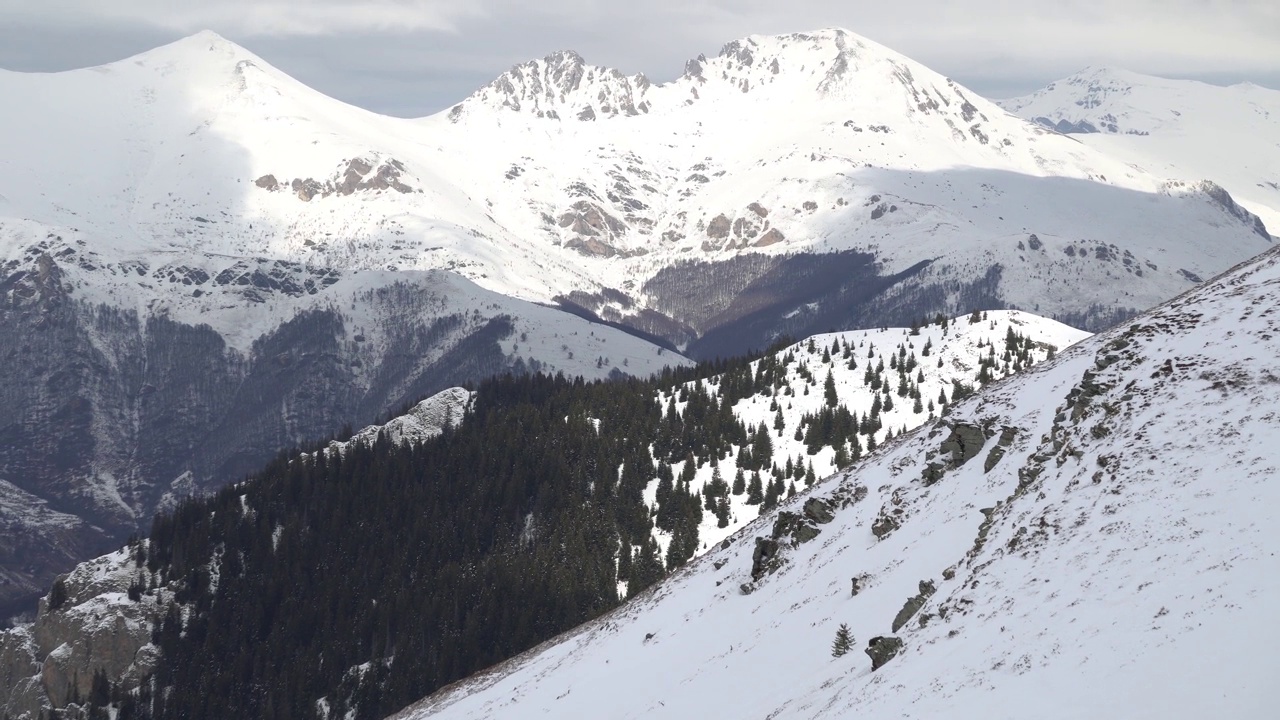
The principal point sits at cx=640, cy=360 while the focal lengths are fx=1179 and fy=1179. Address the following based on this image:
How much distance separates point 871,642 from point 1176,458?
1344 centimetres

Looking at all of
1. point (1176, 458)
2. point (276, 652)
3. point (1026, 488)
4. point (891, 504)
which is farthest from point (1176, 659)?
point (276, 652)

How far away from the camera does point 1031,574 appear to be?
42.7 metres

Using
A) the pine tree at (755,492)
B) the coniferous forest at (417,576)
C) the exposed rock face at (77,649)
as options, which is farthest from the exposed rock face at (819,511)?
the exposed rock face at (77,649)

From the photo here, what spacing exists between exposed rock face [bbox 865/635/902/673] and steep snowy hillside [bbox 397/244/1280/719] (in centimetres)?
8

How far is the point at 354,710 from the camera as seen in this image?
150 metres

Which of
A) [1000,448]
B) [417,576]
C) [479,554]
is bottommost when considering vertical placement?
[417,576]

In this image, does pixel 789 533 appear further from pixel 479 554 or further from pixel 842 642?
pixel 479 554

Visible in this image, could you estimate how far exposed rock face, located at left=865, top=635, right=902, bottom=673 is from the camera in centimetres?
4406

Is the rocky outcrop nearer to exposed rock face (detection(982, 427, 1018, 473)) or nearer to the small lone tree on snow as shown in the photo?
exposed rock face (detection(982, 427, 1018, 473))

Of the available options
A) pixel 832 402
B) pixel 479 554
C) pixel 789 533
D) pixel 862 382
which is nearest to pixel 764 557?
pixel 789 533

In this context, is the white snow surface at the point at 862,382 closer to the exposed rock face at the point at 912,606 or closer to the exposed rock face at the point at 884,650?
the exposed rock face at the point at 912,606

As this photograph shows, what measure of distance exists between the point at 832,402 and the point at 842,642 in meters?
128

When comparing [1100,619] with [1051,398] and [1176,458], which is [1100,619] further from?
[1051,398]

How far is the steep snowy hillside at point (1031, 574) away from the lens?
3381 centimetres
